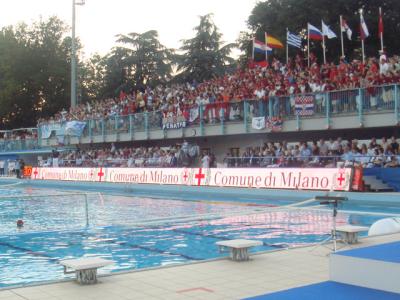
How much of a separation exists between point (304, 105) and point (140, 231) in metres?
12.5

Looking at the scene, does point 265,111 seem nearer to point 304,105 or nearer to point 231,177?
point 304,105

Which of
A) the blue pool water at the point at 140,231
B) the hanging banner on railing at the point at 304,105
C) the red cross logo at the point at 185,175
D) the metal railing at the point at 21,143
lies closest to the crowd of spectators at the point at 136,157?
the red cross logo at the point at 185,175

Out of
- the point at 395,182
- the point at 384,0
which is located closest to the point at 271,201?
the point at 395,182

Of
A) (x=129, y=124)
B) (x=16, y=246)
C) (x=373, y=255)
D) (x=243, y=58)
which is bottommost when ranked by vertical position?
(x=16, y=246)

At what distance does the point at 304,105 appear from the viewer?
Result: 76.3ft

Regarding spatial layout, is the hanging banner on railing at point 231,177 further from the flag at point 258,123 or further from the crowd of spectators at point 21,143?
the crowd of spectators at point 21,143

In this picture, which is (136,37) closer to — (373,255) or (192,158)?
(192,158)

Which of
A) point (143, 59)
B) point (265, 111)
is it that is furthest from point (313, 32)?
point (143, 59)

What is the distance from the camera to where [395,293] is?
511 centimetres

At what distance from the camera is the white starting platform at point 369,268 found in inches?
204

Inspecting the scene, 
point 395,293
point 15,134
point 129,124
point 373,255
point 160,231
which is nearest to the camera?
point 395,293

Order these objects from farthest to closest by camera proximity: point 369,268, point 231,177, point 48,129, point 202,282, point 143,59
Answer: point 143,59, point 48,129, point 231,177, point 202,282, point 369,268

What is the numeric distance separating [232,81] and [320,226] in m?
16.6

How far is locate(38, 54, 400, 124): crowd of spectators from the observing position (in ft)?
69.2
